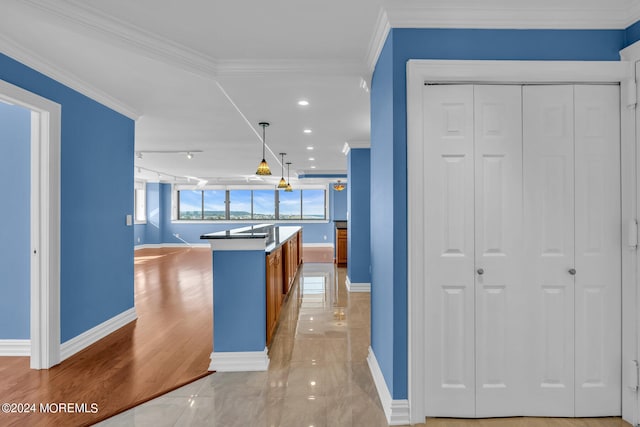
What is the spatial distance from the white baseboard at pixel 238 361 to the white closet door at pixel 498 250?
1688 mm

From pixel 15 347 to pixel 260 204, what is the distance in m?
10.3

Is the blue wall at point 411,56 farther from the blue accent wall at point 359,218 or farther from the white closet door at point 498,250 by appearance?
the blue accent wall at point 359,218

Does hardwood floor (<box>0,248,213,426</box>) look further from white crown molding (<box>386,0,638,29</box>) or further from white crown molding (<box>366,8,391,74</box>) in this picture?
white crown molding (<box>386,0,638,29</box>)

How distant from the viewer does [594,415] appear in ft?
6.96

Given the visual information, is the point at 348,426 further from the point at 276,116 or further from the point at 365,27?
the point at 276,116

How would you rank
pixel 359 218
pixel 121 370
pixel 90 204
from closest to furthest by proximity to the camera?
pixel 121 370
pixel 90 204
pixel 359 218

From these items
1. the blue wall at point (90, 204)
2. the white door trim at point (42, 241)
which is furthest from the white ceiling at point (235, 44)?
the white door trim at point (42, 241)

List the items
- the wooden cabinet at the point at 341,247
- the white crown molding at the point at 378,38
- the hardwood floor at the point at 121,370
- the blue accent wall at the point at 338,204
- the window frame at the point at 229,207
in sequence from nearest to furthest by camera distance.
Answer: the white crown molding at the point at 378,38
the hardwood floor at the point at 121,370
the wooden cabinet at the point at 341,247
the blue accent wall at the point at 338,204
the window frame at the point at 229,207

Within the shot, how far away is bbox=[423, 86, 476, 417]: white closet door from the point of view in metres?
2.10

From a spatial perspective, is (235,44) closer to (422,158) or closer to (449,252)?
(422,158)

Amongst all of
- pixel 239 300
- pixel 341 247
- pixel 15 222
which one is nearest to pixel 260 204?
pixel 341 247

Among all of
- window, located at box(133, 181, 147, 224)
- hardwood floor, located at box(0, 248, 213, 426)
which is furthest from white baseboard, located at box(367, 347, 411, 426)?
window, located at box(133, 181, 147, 224)

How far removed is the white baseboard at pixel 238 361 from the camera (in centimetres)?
280

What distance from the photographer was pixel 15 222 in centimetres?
305
